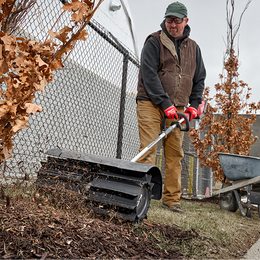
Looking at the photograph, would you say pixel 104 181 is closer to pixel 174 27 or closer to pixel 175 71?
pixel 175 71

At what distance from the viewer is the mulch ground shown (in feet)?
4.20

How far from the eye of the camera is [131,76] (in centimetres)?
503

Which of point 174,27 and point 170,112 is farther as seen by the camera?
point 174,27

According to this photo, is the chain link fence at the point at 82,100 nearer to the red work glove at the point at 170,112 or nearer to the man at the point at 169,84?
the man at the point at 169,84

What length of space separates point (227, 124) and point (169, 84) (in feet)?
9.30

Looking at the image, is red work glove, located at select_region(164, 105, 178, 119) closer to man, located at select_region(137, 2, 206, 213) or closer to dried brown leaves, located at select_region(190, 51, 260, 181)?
man, located at select_region(137, 2, 206, 213)

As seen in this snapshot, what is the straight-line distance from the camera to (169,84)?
3.46m

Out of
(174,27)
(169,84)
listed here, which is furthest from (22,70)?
(174,27)

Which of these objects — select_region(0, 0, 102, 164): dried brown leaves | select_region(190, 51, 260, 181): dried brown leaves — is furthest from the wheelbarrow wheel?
select_region(0, 0, 102, 164): dried brown leaves

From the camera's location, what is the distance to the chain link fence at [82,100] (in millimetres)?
3639

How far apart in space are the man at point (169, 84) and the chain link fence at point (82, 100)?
34.0 inches

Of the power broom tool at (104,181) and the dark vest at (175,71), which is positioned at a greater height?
the dark vest at (175,71)

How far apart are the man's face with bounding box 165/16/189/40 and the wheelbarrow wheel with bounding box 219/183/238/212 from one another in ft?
8.56

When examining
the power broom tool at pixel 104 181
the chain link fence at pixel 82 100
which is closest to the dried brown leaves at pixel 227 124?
the chain link fence at pixel 82 100
